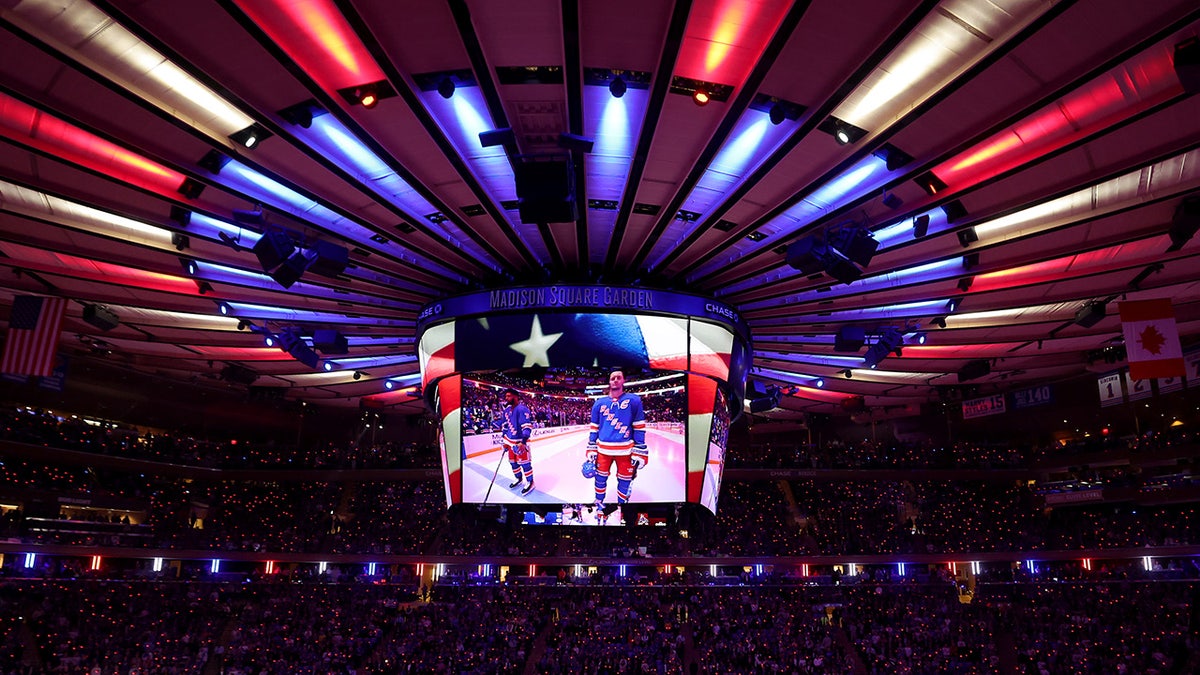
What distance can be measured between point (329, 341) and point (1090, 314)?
19549 mm

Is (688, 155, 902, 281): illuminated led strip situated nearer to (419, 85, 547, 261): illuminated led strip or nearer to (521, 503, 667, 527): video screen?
(419, 85, 547, 261): illuminated led strip

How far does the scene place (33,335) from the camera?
21.9 m

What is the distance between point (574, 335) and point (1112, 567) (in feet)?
110

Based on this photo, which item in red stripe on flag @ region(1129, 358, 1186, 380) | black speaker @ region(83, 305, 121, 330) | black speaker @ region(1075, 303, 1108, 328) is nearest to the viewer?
red stripe on flag @ region(1129, 358, 1186, 380)

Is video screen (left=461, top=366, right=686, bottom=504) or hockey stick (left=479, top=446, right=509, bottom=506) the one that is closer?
video screen (left=461, top=366, right=686, bottom=504)

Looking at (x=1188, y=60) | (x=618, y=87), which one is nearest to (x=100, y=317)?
(x=618, y=87)

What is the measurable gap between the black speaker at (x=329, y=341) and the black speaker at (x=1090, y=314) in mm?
19114

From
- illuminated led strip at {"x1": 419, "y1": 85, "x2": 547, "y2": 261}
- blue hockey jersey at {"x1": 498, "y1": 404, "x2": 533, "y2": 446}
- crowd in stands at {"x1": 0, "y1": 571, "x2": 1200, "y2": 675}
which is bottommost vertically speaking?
crowd in stands at {"x1": 0, "y1": 571, "x2": 1200, "y2": 675}

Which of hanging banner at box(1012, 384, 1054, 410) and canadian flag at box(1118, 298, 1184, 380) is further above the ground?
hanging banner at box(1012, 384, 1054, 410)

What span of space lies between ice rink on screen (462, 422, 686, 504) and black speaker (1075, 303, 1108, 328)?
1077 centimetres

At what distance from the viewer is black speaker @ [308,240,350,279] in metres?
16.6

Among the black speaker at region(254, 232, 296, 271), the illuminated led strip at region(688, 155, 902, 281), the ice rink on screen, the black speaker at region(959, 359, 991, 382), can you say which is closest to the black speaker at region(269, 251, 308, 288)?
the black speaker at region(254, 232, 296, 271)

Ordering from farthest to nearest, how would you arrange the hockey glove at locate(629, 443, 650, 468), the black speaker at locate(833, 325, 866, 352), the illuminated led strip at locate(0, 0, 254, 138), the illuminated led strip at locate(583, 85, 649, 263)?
the black speaker at locate(833, 325, 866, 352) → the hockey glove at locate(629, 443, 650, 468) → the illuminated led strip at locate(583, 85, 649, 263) → the illuminated led strip at locate(0, 0, 254, 138)

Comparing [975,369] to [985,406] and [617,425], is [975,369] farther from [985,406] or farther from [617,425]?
[617,425]
